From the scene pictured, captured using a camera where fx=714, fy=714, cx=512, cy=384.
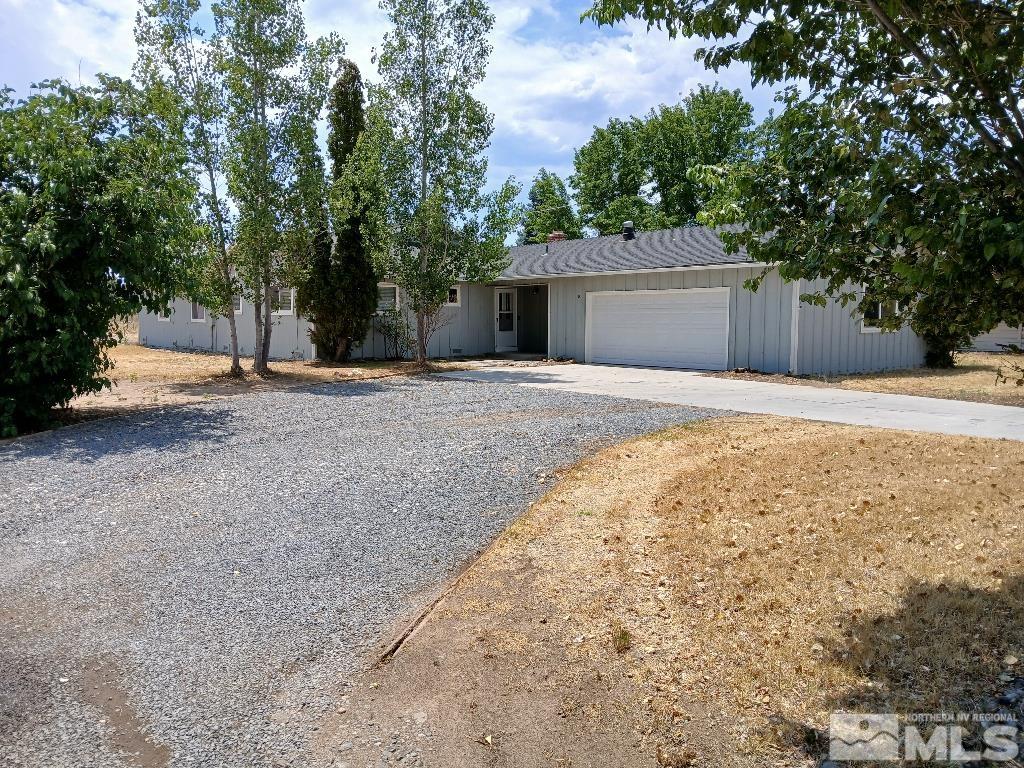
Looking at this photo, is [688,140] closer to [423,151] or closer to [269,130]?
[423,151]

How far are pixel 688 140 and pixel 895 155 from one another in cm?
3872

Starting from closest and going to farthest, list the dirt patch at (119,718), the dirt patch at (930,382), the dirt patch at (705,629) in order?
the dirt patch at (119,718)
the dirt patch at (705,629)
the dirt patch at (930,382)

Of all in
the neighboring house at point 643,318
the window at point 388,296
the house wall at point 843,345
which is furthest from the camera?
the window at point 388,296

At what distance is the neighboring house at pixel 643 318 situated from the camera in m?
16.5

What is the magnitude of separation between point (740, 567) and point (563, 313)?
17108mm

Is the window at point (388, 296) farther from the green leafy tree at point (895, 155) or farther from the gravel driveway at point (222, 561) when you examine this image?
the green leafy tree at point (895, 155)

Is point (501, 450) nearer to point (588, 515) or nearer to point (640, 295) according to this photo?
point (588, 515)

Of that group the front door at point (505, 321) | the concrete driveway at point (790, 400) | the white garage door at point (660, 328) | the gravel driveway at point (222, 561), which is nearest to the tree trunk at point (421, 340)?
the concrete driveway at point (790, 400)

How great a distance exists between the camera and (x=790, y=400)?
12.2 meters

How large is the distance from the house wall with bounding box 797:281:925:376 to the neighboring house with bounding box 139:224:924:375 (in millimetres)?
29

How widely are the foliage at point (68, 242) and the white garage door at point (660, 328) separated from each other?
1202 cm

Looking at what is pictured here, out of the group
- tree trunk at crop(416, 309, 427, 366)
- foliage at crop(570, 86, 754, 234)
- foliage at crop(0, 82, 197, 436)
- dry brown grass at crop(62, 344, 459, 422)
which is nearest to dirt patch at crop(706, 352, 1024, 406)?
tree trunk at crop(416, 309, 427, 366)

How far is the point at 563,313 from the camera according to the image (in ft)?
70.3

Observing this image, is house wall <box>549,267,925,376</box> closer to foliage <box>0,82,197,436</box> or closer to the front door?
the front door
